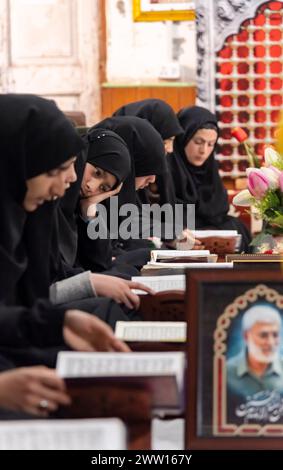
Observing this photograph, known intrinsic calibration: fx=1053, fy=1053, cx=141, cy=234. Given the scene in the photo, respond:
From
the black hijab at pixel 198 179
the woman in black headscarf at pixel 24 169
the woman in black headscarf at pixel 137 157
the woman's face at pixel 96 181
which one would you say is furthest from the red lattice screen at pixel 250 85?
the woman in black headscarf at pixel 24 169

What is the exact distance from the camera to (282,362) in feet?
6.33

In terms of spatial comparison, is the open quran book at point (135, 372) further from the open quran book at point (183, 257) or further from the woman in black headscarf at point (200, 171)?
the woman in black headscarf at point (200, 171)

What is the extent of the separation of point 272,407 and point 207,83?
661cm

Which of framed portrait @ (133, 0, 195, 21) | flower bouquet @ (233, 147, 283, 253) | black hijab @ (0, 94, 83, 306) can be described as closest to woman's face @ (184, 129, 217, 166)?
framed portrait @ (133, 0, 195, 21)

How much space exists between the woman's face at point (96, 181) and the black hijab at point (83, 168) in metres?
0.02

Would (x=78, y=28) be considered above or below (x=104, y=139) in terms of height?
above

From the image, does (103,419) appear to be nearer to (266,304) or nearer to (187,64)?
(266,304)

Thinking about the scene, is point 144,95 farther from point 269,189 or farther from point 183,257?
point 269,189

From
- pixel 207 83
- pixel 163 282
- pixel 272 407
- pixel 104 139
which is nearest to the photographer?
pixel 272 407

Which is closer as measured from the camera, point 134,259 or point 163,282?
point 163,282

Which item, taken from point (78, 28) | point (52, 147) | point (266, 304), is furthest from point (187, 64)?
point (266, 304)

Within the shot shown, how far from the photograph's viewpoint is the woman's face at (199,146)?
6664mm

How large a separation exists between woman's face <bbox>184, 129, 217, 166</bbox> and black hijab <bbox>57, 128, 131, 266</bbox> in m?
2.18

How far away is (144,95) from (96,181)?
170 inches
